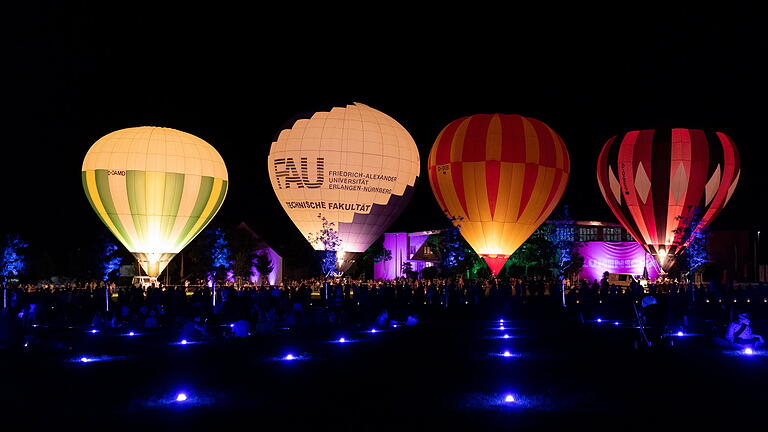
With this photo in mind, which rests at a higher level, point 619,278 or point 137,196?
point 137,196

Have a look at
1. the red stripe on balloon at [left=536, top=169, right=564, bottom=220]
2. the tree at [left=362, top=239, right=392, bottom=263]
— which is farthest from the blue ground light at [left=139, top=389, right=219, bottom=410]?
the tree at [left=362, top=239, right=392, bottom=263]

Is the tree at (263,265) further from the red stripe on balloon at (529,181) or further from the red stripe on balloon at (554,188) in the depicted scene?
the red stripe on balloon at (529,181)

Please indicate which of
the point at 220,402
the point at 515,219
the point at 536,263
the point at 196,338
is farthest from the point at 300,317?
the point at 536,263

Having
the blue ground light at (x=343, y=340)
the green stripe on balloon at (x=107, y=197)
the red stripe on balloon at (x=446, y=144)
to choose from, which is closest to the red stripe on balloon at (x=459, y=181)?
the red stripe on balloon at (x=446, y=144)

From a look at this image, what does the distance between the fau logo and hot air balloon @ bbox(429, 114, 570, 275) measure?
24.1 feet

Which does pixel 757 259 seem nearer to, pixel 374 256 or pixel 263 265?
pixel 374 256

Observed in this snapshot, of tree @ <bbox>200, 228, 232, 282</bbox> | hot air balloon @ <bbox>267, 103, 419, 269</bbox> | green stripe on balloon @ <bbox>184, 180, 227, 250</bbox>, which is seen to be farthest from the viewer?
tree @ <bbox>200, 228, 232, 282</bbox>

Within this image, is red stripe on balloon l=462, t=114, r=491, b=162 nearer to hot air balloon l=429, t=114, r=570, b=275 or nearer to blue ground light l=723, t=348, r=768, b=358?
hot air balloon l=429, t=114, r=570, b=275

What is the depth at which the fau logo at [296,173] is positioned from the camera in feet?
158

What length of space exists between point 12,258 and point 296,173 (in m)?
35.5

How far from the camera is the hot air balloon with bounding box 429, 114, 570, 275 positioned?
47750 mm

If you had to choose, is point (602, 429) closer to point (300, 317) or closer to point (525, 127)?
point (300, 317)

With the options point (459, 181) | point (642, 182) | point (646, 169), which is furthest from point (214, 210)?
Result: point (646, 169)

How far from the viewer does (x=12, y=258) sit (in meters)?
71.5
